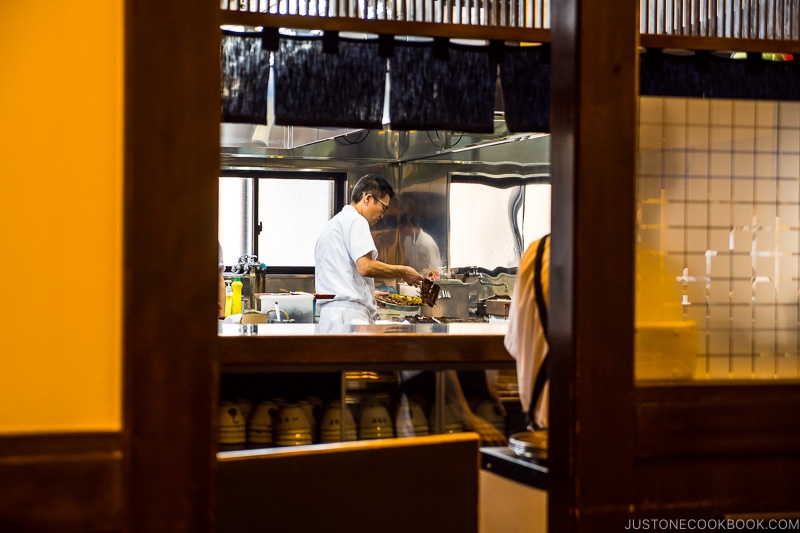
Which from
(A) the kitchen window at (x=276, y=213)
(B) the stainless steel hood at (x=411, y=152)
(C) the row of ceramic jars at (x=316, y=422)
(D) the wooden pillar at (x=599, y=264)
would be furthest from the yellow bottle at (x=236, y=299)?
(D) the wooden pillar at (x=599, y=264)

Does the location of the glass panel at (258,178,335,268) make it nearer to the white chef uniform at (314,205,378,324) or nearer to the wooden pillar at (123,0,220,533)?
the white chef uniform at (314,205,378,324)

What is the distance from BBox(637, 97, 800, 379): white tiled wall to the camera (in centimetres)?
210

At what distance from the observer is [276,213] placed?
24.0 feet

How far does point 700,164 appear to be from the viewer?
2131 millimetres

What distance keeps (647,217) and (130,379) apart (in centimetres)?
122

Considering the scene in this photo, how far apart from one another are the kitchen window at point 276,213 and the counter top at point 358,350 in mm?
3656

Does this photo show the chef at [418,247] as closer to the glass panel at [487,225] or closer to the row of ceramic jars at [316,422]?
the glass panel at [487,225]

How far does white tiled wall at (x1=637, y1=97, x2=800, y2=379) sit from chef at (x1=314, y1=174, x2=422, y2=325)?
11.4 feet

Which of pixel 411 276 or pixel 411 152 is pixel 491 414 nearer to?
pixel 411 276

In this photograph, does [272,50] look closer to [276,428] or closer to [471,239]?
[276,428]

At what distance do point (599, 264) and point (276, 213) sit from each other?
5556 mm

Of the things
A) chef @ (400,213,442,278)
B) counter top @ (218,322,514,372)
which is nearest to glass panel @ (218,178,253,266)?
chef @ (400,213,442,278)

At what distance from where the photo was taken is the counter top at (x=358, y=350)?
3.43 m

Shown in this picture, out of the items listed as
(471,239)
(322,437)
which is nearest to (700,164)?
(322,437)
